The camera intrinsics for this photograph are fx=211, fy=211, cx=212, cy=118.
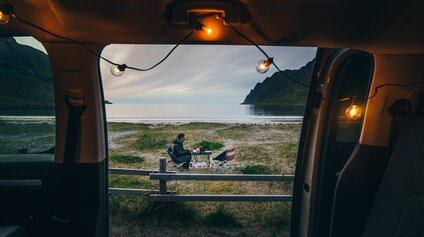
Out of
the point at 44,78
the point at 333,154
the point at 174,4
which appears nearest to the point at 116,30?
the point at 174,4

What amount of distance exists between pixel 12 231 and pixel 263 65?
3.16 metres

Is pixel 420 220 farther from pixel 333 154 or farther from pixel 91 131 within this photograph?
pixel 91 131

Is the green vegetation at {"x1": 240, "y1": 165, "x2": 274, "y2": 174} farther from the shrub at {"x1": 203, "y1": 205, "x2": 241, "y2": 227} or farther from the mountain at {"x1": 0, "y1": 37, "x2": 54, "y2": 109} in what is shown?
the mountain at {"x1": 0, "y1": 37, "x2": 54, "y2": 109}

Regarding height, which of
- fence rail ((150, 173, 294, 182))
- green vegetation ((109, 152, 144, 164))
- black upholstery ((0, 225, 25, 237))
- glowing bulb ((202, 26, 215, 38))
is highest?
glowing bulb ((202, 26, 215, 38))

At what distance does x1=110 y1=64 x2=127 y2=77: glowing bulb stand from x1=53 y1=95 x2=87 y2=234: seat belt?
1.55 ft

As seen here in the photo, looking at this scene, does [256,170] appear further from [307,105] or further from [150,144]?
[150,144]

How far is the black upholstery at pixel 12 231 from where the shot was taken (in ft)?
6.88

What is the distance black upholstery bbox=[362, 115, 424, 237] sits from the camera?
181cm

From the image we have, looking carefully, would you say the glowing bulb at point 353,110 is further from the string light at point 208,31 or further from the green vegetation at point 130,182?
the green vegetation at point 130,182

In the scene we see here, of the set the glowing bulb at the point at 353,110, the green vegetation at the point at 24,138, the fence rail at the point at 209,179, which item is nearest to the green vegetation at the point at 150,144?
the fence rail at the point at 209,179

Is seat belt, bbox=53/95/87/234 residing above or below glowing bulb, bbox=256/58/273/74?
below

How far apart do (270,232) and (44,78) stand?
4598 mm

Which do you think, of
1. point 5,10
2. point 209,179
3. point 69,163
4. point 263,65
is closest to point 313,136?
point 263,65

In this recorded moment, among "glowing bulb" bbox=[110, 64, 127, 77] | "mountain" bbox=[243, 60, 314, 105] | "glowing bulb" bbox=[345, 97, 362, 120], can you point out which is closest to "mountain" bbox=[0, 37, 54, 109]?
"glowing bulb" bbox=[110, 64, 127, 77]
